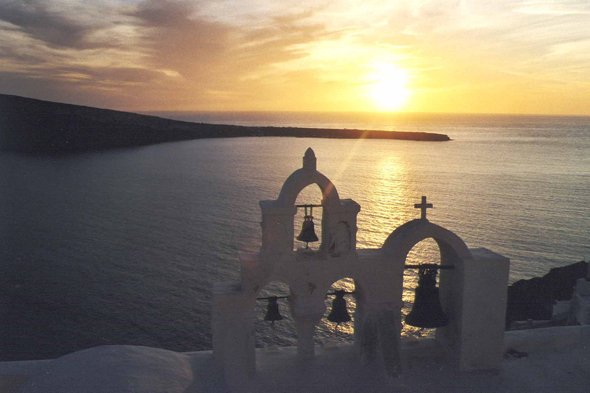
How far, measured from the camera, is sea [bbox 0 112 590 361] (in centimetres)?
2631

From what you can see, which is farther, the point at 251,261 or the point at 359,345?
the point at 359,345

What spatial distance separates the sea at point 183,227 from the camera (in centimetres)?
2631

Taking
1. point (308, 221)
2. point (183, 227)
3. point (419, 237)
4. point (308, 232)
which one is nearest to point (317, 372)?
A: point (308, 232)

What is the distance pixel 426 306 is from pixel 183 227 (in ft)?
120

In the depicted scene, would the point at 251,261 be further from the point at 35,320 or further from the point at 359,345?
the point at 35,320

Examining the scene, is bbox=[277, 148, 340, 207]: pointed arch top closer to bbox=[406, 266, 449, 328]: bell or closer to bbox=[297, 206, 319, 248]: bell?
bbox=[297, 206, 319, 248]: bell

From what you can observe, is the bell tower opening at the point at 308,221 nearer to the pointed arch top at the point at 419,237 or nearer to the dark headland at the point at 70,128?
the pointed arch top at the point at 419,237

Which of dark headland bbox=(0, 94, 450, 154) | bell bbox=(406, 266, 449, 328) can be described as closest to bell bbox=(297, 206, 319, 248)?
bell bbox=(406, 266, 449, 328)

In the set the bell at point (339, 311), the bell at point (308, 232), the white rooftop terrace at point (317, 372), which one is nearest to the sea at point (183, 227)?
the white rooftop terrace at point (317, 372)

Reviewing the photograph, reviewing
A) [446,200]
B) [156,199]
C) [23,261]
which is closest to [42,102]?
[156,199]

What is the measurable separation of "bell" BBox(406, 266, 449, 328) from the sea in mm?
1848

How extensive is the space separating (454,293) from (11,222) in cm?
4828

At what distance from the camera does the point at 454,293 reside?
9266 mm

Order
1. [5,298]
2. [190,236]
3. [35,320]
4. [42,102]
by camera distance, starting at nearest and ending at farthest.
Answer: [35,320], [5,298], [190,236], [42,102]
